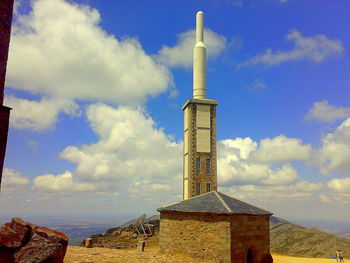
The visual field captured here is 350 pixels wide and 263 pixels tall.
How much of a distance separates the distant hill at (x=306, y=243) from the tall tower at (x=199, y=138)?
11543 mm

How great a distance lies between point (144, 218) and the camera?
3934 cm

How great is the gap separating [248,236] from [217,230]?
7.32 feet

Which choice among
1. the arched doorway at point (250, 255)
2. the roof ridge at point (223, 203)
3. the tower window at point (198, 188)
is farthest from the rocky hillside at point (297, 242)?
the arched doorway at point (250, 255)

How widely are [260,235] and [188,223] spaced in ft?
14.8

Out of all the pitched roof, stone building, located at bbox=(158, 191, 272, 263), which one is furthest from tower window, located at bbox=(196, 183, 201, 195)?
stone building, located at bbox=(158, 191, 272, 263)

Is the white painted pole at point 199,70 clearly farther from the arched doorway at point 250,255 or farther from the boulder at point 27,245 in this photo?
the boulder at point 27,245

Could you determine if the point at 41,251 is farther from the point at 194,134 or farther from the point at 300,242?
the point at 300,242

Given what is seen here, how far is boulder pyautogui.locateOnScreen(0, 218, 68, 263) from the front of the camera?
37.7 feet

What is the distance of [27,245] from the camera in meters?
11.8

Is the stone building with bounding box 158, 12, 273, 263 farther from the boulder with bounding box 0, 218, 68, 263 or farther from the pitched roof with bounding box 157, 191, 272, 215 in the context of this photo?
the boulder with bounding box 0, 218, 68, 263

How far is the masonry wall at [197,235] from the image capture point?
18422 millimetres

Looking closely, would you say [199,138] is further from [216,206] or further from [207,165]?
[216,206]

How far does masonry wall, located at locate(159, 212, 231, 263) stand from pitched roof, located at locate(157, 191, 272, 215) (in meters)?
0.31

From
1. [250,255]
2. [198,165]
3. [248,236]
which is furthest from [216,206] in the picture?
[198,165]
